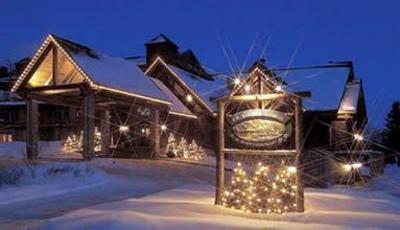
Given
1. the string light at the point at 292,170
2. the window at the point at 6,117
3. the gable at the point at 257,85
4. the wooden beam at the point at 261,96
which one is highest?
the window at the point at 6,117

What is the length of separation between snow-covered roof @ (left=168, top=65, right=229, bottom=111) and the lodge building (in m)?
0.09

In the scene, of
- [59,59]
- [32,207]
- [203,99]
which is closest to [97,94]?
[59,59]

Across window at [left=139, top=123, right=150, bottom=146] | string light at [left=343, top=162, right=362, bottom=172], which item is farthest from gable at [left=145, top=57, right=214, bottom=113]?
string light at [left=343, top=162, right=362, bottom=172]

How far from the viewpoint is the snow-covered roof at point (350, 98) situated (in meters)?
34.4

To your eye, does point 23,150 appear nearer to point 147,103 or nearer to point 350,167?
point 147,103

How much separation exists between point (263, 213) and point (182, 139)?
2213 cm

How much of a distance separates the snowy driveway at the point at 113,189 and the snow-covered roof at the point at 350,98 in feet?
40.8

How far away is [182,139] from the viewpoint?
1314 inches

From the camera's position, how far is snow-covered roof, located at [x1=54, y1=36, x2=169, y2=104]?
25.8 m

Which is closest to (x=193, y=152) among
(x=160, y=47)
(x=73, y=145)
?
(x=73, y=145)

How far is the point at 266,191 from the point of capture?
11578mm

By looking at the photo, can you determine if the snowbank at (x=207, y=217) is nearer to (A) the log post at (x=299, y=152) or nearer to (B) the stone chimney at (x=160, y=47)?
(A) the log post at (x=299, y=152)

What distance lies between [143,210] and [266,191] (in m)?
2.84

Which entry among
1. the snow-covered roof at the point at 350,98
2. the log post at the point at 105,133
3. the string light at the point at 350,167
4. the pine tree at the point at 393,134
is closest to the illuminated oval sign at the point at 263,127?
the string light at the point at 350,167
